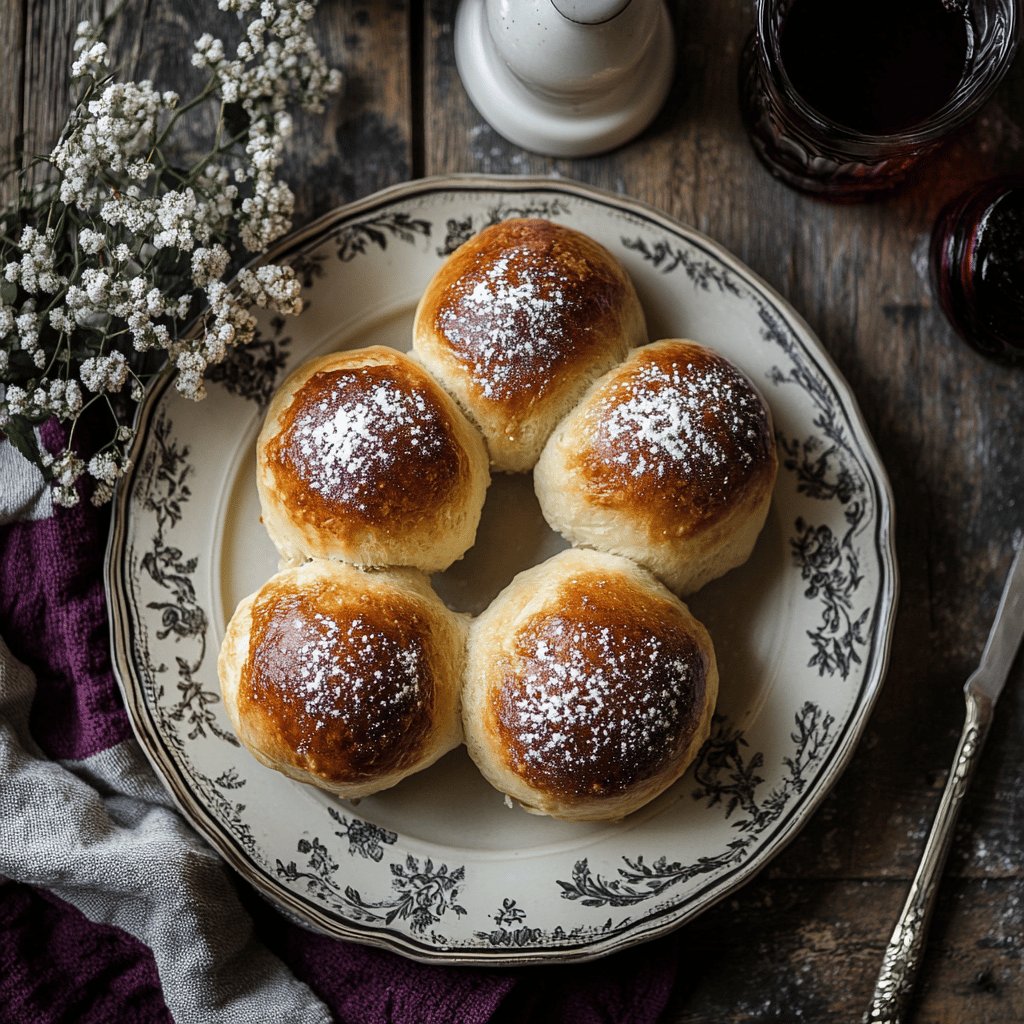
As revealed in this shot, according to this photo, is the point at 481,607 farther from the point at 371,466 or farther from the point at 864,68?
the point at 864,68

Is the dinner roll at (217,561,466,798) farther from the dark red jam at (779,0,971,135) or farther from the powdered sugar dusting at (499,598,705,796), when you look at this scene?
the dark red jam at (779,0,971,135)

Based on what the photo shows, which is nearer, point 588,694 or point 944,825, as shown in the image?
point 588,694

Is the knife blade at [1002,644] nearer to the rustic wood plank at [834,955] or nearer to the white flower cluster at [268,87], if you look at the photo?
the rustic wood plank at [834,955]

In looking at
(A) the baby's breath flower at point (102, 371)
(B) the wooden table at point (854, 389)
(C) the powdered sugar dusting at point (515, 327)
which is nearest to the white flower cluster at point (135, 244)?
(A) the baby's breath flower at point (102, 371)

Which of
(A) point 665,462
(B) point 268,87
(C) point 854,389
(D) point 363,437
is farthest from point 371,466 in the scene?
(C) point 854,389

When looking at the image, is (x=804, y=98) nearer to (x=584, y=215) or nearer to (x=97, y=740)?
(x=584, y=215)
